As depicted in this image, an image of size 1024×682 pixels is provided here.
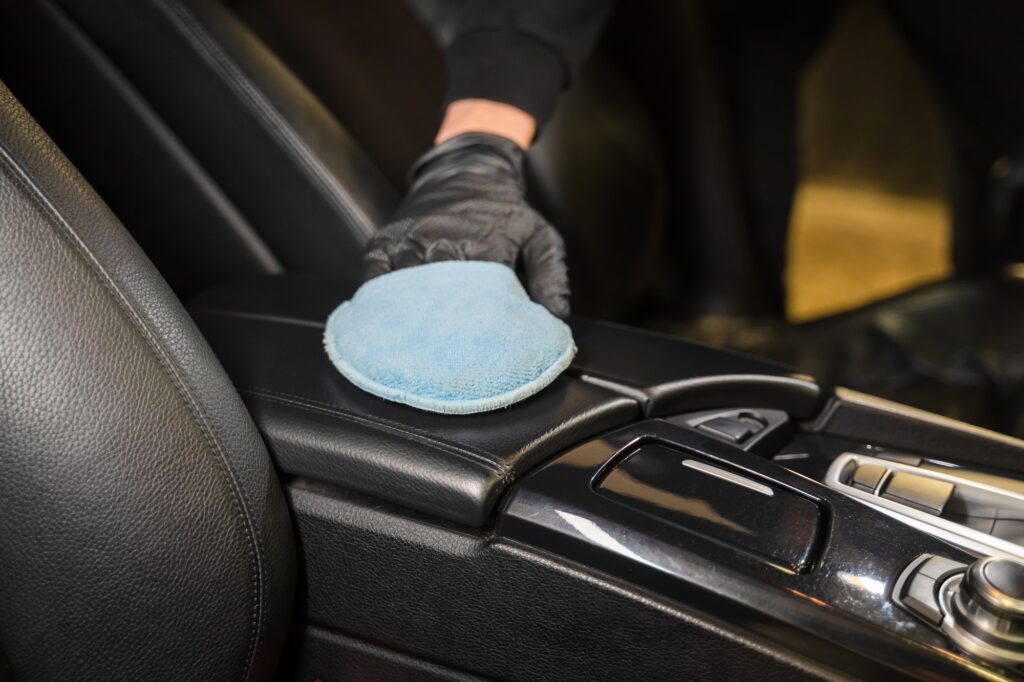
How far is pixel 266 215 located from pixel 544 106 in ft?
0.95

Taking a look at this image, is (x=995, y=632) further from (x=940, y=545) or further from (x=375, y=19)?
(x=375, y=19)

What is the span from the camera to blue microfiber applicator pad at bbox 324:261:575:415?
0.59 meters

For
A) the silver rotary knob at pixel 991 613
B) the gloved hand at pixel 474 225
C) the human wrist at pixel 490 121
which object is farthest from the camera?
the human wrist at pixel 490 121

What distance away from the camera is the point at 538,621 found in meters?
0.54

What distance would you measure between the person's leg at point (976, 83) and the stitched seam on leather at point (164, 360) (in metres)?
1.11

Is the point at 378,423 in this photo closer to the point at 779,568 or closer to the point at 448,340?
the point at 448,340

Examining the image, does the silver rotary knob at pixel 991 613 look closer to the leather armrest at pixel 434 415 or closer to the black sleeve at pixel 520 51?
the leather armrest at pixel 434 415

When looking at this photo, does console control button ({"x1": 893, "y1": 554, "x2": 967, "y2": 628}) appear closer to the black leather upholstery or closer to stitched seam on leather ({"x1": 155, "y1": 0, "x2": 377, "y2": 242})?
the black leather upholstery

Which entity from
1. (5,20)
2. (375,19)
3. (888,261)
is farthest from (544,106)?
(888,261)

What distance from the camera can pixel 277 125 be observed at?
2.84 feet

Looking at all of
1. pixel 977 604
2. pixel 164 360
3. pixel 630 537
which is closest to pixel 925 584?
pixel 977 604

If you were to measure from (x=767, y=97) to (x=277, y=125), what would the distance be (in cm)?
94

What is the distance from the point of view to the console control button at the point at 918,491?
59cm

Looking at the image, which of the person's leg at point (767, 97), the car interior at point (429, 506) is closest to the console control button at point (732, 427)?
the car interior at point (429, 506)
